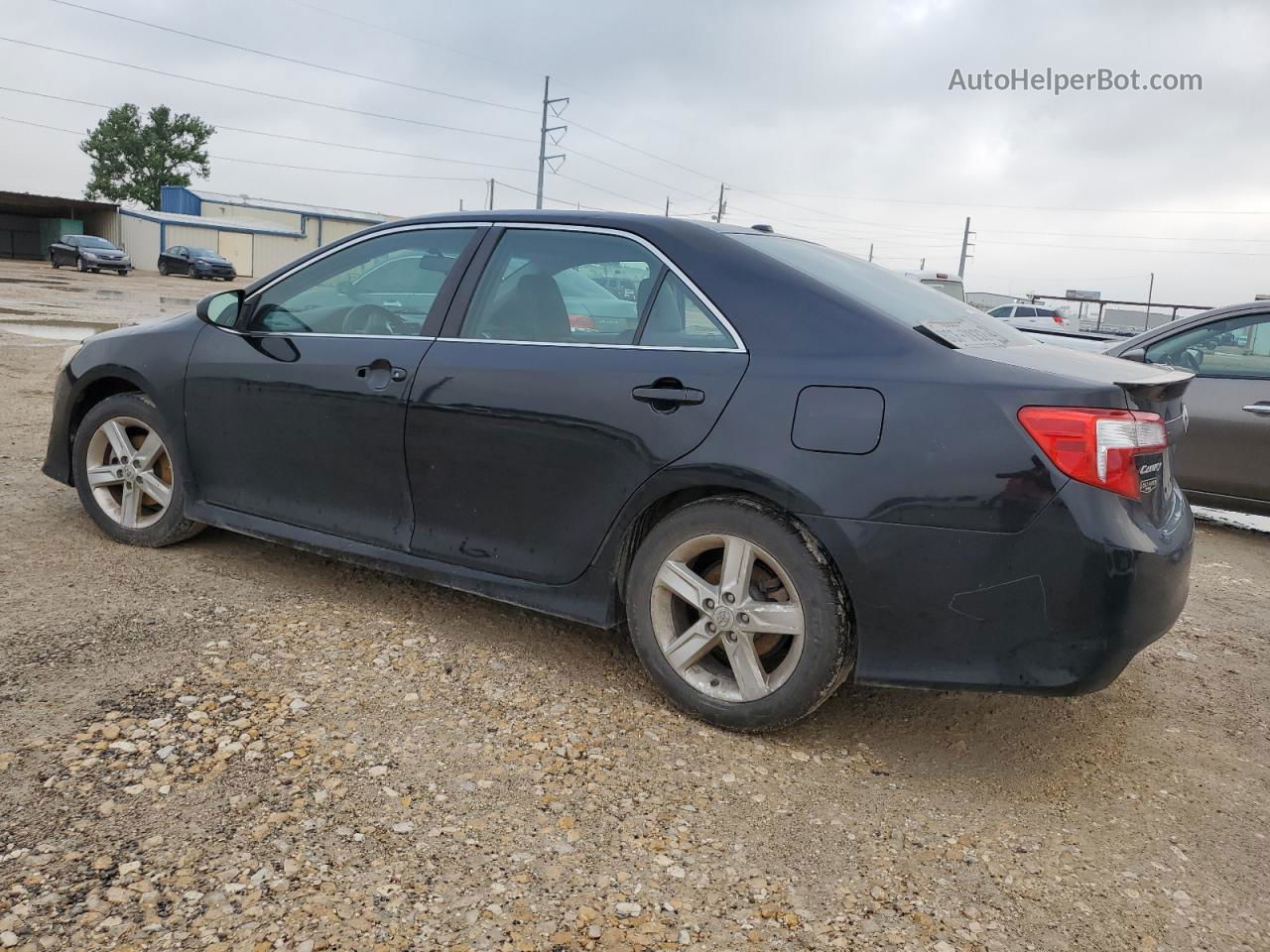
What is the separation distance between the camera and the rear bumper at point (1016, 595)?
258cm

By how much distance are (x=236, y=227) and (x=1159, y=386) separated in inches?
2199

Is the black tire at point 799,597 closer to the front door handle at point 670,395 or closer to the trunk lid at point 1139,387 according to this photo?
the front door handle at point 670,395

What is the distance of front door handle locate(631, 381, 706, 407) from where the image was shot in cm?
300

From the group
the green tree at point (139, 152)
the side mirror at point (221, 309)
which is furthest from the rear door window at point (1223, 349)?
the green tree at point (139, 152)

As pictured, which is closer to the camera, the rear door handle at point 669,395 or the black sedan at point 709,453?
the black sedan at point 709,453

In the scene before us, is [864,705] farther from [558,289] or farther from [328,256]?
[328,256]

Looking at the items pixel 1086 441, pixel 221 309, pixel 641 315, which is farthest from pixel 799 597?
pixel 221 309

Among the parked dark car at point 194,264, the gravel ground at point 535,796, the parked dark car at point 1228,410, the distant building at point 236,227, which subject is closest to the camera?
the gravel ground at point 535,796

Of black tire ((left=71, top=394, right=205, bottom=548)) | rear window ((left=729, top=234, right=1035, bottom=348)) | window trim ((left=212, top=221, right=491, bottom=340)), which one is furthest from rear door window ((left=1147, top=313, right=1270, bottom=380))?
black tire ((left=71, top=394, right=205, bottom=548))

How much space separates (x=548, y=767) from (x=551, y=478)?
92cm

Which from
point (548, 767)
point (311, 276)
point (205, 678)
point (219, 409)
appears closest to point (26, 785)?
point (205, 678)

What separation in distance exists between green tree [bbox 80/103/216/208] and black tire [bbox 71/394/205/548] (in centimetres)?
8095

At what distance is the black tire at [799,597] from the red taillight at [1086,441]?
659 mm

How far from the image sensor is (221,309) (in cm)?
417
